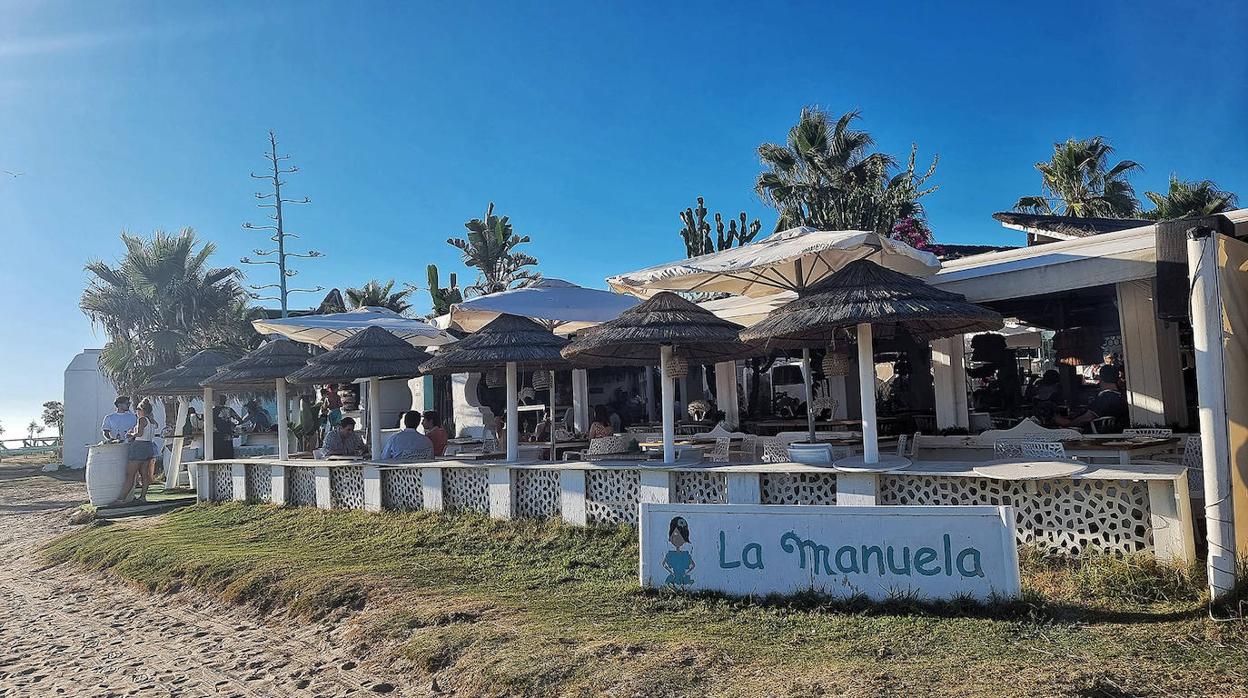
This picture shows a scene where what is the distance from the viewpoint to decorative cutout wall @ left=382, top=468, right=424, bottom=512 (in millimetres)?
10219

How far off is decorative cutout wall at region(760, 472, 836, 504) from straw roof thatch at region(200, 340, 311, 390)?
7861 mm

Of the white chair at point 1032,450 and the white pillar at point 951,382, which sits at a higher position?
the white pillar at point 951,382

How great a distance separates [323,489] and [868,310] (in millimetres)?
7854

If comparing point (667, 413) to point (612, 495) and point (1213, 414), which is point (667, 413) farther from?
A: point (1213, 414)

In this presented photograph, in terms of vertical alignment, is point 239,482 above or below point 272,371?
below

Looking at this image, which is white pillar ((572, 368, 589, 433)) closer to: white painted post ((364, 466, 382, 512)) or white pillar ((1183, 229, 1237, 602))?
white painted post ((364, 466, 382, 512))

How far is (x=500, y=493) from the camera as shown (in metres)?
9.26

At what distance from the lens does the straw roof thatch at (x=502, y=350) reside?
9.14 m

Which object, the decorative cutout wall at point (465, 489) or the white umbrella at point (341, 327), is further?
the white umbrella at point (341, 327)

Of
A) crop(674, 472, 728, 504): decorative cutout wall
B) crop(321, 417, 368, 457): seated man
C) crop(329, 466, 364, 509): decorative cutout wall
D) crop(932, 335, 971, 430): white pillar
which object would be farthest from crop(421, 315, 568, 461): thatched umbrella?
crop(932, 335, 971, 430): white pillar

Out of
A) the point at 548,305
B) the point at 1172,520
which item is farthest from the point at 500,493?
the point at 1172,520

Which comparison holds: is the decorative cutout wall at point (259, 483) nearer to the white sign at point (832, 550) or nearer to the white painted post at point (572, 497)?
the white painted post at point (572, 497)

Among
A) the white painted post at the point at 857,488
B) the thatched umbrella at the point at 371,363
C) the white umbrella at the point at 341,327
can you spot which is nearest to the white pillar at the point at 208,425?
the white umbrella at the point at 341,327

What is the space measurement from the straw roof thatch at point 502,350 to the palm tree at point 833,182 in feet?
63.4
